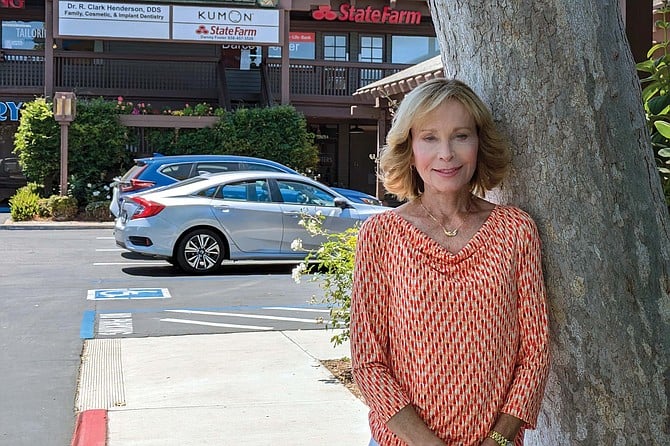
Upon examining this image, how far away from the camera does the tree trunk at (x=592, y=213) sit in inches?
97.0

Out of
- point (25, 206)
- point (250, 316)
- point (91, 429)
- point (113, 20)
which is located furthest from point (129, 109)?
point (91, 429)

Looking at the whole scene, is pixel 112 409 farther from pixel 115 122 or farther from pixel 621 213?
pixel 115 122

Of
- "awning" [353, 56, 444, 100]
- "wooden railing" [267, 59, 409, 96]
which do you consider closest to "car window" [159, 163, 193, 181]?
"awning" [353, 56, 444, 100]

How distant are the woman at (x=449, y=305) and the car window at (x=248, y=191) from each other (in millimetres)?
10361

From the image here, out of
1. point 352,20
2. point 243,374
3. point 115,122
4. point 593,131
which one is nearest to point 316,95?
point 352,20

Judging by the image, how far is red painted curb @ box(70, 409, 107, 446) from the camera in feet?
16.9

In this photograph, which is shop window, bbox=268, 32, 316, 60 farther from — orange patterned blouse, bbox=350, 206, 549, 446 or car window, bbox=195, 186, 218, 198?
orange patterned blouse, bbox=350, 206, 549, 446

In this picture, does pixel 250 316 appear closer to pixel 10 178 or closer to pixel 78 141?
pixel 78 141

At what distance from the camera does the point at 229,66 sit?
27.7 metres

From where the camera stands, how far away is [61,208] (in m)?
21.7

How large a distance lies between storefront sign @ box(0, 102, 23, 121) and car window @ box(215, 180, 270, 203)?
15.0 m

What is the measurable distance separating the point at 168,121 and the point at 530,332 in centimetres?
2156

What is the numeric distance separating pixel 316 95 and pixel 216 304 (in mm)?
17056

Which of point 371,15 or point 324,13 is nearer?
point 324,13
